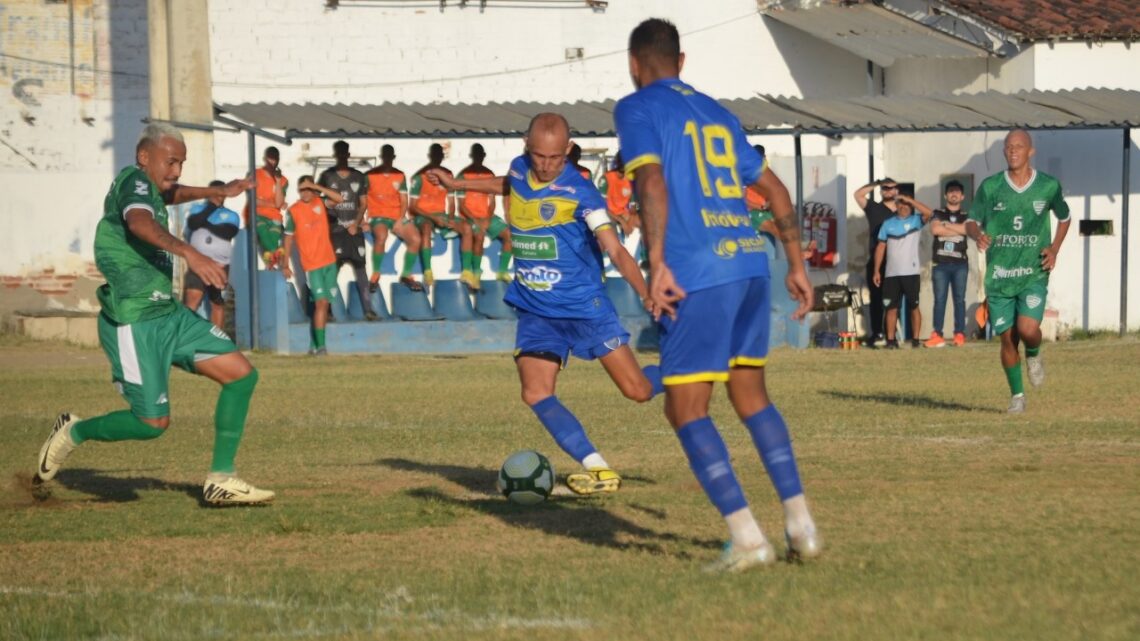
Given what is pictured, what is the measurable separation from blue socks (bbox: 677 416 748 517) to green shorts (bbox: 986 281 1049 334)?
7.53 metres

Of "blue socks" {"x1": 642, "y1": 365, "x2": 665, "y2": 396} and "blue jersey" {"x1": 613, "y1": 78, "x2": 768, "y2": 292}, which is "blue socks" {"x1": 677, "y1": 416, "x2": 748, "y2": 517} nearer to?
"blue jersey" {"x1": 613, "y1": 78, "x2": 768, "y2": 292}

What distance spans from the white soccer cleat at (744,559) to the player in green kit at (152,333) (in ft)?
11.3

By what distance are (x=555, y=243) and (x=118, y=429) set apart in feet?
8.78

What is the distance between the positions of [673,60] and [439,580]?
2.43 m

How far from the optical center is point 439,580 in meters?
7.70

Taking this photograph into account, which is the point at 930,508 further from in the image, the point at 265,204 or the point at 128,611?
the point at 265,204

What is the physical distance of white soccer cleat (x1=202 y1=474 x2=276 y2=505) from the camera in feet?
32.6

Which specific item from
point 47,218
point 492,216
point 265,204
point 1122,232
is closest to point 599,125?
point 492,216

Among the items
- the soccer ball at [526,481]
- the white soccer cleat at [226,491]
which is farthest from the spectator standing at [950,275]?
the white soccer cleat at [226,491]

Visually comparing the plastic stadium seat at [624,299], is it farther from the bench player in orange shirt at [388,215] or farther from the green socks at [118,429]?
the green socks at [118,429]

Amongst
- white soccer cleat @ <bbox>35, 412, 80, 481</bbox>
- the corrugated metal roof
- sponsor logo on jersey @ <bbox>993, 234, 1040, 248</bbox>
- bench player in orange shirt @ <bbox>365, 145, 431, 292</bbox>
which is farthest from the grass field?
bench player in orange shirt @ <bbox>365, 145, 431, 292</bbox>

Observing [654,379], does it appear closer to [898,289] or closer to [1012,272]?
[1012,272]

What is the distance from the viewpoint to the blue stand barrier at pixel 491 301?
86.1 ft

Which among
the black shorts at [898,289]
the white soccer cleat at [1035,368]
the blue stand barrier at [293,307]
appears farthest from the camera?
the black shorts at [898,289]
